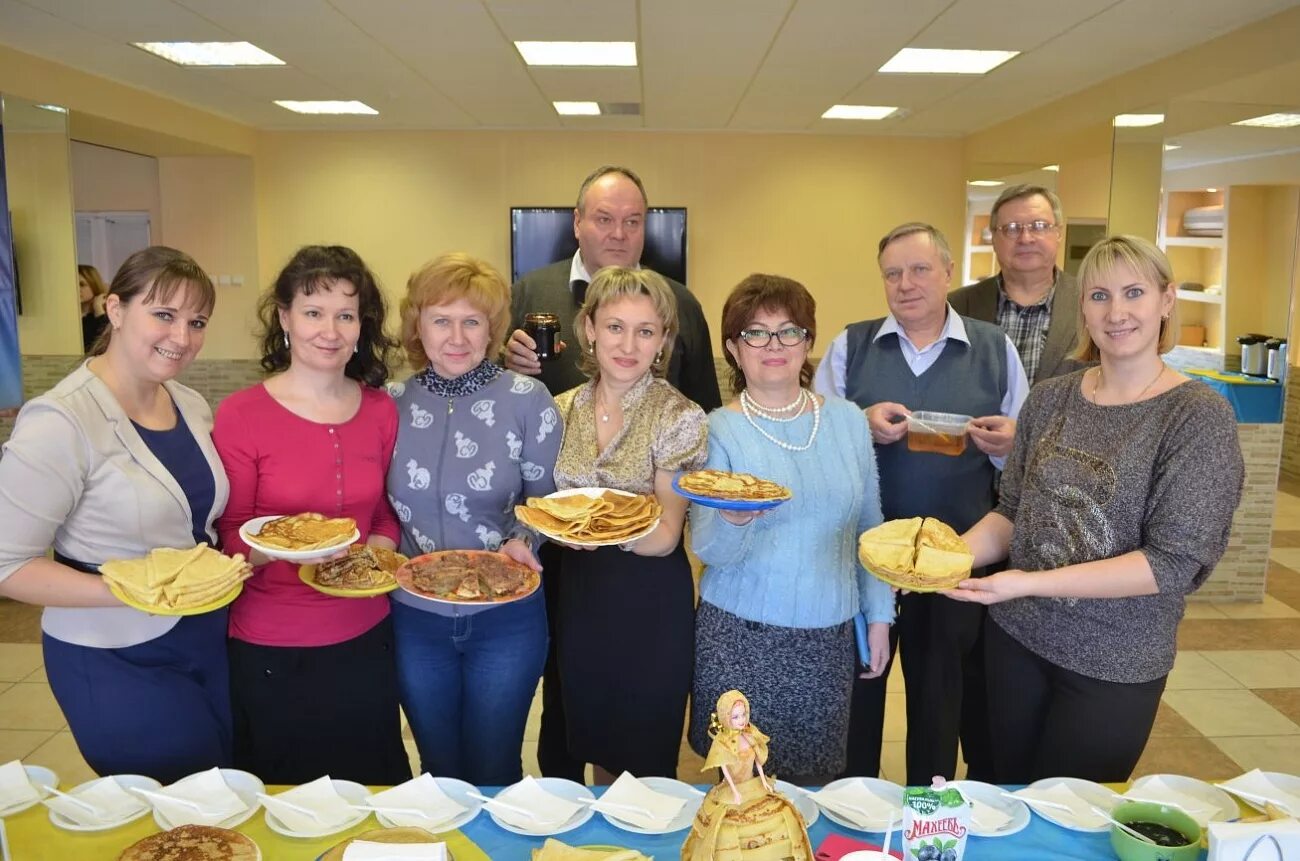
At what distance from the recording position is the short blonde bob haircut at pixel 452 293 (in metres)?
2.00

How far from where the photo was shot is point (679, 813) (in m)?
1.48

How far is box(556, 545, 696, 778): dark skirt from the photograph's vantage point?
210 centimetres

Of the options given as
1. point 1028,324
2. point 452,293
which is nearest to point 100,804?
point 452,293

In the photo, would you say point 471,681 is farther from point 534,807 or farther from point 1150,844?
point 1150,844

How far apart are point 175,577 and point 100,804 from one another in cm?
37

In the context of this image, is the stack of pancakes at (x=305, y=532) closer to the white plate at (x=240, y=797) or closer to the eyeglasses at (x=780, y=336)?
the white plate at (x=240, y=797)

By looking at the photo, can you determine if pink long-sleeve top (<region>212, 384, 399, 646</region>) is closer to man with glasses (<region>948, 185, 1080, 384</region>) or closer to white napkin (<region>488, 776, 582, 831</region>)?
white napkin (<region>488, 776, 582, 831</region>)

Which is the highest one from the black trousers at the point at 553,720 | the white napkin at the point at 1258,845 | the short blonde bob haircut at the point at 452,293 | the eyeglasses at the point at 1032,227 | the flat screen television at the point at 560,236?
the flat screen television at the point at 560,236

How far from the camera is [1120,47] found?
16.0 ft

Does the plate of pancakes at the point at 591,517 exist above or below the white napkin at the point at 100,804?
above

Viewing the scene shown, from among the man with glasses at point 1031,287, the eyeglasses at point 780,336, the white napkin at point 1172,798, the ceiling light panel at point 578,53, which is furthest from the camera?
the ceiling light panel at point 578,53

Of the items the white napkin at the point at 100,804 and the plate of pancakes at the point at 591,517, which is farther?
the plate of pancakes at the point at 591,517

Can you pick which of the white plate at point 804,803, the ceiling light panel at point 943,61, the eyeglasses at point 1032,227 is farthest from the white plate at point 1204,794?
the ceiling light panel at point 943,61

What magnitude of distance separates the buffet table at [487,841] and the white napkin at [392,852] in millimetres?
136
